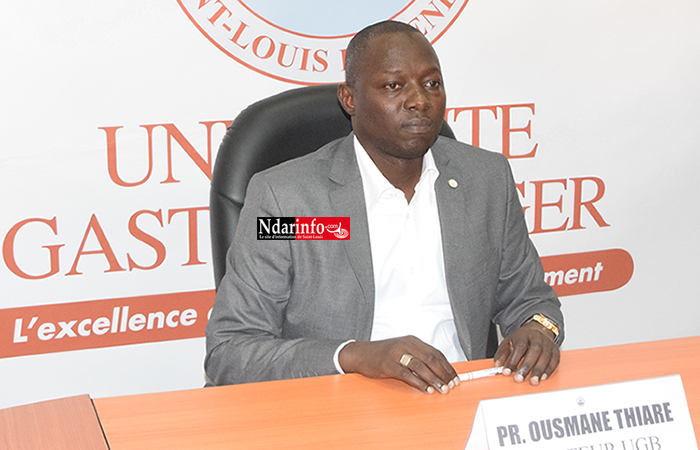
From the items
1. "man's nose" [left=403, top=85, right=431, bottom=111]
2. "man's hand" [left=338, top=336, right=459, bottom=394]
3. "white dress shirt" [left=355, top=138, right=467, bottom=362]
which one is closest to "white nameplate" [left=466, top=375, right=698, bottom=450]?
"man's hand" [left=338, top=336, right=459, bottom=394]

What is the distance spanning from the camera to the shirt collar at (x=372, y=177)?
66.1 inches

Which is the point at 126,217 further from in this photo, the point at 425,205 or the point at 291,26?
the point at 425,205

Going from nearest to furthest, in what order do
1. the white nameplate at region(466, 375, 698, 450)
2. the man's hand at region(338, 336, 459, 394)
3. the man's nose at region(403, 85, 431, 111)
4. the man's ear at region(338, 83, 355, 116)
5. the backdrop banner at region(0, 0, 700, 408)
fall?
the white nameplate at region(466, 375, 698, 450)
the man's hand at region(338, 336, 459, 394)
the man's nose at region(403, 85, 431, 111)
the man's ear at region(338, 83, 355, 116)
the backdrop banner at region(0, 0, 700, 408)

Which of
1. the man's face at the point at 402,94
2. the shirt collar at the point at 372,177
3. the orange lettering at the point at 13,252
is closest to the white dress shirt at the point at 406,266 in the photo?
the shirt collar at the point at 372,177

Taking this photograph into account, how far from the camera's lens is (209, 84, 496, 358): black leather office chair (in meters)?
1.61

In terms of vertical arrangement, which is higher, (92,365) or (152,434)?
(152,434)

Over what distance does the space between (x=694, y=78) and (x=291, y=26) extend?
5.21ft

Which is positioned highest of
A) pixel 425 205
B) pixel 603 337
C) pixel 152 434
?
pixel 425 205

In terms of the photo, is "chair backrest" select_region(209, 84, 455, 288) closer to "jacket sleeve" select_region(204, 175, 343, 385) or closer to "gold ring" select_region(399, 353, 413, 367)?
"jacket sleeve" select_region(204, 175, 343, 385)

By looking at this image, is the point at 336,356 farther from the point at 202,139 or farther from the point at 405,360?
the point at 202,139

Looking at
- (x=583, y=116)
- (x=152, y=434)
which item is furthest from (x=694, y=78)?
(x=152, y=434)

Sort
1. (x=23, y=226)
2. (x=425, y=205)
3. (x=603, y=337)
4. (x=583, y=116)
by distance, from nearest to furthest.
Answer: (x=425, y=205) < (x=23, y=226) < (x=583, y=116) < (x=603, y=337)

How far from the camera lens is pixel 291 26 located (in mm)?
2406

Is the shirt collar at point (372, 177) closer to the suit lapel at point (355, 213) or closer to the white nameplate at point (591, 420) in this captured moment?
the suit lapel at point (355, 213)
